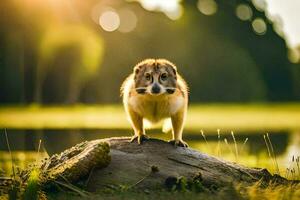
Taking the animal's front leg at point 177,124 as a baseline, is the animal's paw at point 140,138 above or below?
below

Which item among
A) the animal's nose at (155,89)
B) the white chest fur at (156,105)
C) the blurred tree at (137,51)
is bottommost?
the blurred tree at (137,51)

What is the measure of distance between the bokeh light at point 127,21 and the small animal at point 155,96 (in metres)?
77.4

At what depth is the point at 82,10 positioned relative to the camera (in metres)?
79.9

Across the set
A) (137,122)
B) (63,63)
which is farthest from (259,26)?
(137,122)

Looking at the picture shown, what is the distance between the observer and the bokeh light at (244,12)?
332 ft

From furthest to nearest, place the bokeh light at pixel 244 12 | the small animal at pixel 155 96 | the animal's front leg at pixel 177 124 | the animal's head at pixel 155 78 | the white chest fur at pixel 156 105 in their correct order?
the bokeh light at pixel 244 12 → the animal's front leg at pixel 177 124 → the white chest fur at pixel 156 105 → the small animal at pixel 155 96 → the animal's head at pixel 155 78

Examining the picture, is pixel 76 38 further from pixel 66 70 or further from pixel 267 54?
pixel 267 54

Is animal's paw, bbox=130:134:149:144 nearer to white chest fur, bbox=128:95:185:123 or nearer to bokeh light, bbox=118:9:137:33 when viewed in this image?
white chest fur, bbox=128:95:185:123

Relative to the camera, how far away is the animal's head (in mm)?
11258

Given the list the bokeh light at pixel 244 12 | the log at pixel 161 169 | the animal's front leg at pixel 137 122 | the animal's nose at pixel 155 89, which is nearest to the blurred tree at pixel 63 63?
the bokeh light at pixel 244 12

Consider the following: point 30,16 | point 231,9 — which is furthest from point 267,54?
point 30,16

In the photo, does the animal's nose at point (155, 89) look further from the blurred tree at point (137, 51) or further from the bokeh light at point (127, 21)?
the bokeh light at point (127, 21)

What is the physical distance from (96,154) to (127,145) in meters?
1.07

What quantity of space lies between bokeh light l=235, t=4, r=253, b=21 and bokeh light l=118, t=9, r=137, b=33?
45.3 feet
